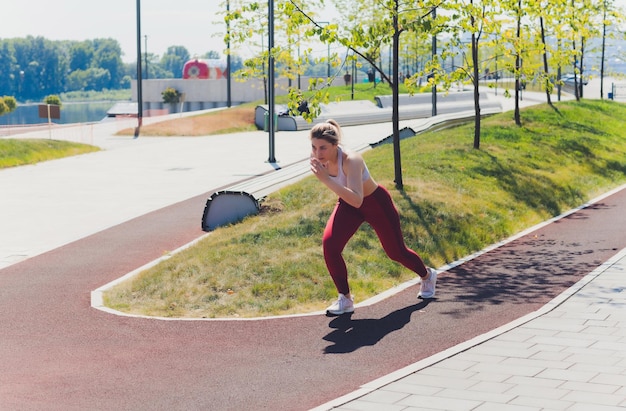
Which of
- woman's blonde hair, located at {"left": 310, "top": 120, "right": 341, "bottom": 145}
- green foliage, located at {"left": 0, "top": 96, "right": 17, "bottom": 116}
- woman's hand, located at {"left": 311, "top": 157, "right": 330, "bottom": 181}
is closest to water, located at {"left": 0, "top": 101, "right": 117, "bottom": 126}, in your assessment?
green foliage, located at {"left": 0, "top": 96, "right": 17, "bottom": 116}

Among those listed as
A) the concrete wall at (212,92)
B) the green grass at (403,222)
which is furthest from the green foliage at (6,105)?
the green grass at (403,222)

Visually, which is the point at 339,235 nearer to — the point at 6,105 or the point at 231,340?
the point at 231,340

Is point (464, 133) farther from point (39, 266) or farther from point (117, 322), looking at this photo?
point (117, 322)

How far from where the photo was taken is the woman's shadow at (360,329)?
26.9 feet

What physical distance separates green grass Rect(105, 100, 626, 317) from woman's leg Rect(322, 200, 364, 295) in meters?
0.79

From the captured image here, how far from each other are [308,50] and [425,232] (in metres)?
4.31

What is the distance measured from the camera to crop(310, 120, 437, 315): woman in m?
8.62

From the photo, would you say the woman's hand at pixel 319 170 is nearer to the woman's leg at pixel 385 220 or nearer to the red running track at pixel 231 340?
the woman's leg at pixel 385 220

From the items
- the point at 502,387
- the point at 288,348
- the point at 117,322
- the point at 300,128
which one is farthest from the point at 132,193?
the point at 300,128

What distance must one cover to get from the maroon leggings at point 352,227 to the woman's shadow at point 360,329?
0.38 m

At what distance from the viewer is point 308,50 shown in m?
15.7

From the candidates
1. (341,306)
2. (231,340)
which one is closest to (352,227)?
(341,306)

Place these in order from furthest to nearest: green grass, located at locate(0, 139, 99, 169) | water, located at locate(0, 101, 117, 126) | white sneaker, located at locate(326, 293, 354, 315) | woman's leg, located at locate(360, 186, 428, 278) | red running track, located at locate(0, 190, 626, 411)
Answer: water, located at locate(0, 101, 117, 126) → green grass, located at locate(0, 139, 99, 169) → white sneaker, located at locate(326, 293, 354, 315) → woman's leg, located at locate(360, 186, 428, 278) → red running track, located at locate(0, 190, 626, 411)

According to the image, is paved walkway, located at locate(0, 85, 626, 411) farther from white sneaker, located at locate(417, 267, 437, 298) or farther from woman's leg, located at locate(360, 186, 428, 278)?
woman's leg, located at locate(360, 186, 428, 278)
